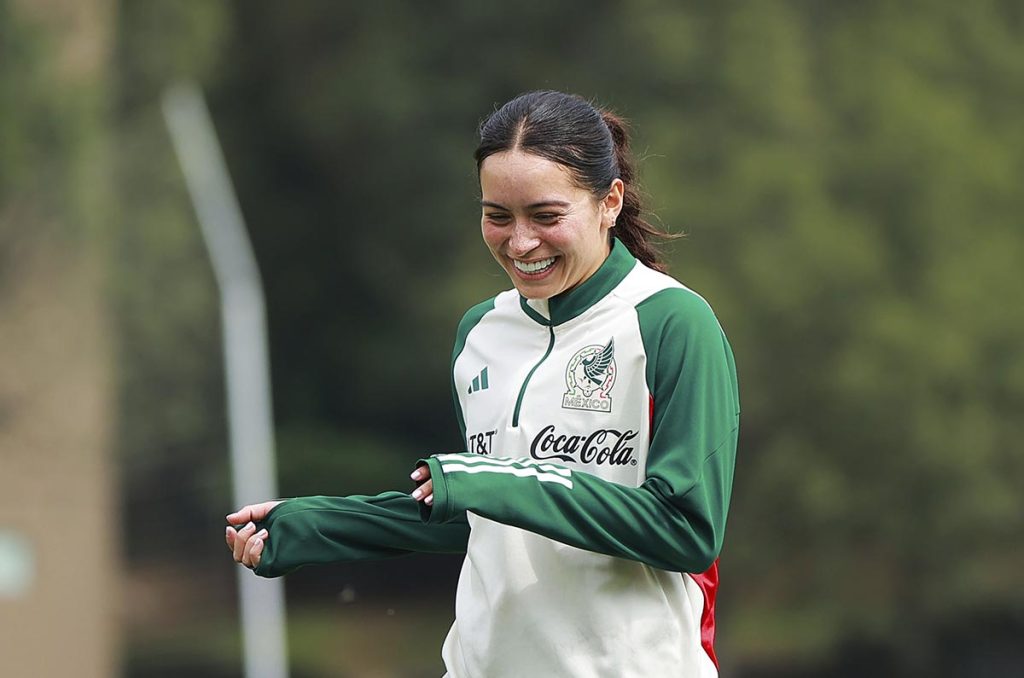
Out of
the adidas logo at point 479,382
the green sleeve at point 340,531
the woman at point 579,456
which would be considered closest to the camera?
the woman at point 579,456

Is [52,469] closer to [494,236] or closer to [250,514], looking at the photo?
[250,514]

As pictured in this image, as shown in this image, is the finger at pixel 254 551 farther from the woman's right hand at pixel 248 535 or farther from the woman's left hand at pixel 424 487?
the woman's left hand at pixel 424 487

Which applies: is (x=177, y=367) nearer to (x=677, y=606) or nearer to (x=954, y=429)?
(x=954, y=429)

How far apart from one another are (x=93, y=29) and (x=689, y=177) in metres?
7.80

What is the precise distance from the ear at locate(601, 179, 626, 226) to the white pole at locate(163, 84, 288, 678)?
565 inches

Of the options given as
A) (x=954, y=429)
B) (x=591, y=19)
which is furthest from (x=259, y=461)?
(x=591, y=19)

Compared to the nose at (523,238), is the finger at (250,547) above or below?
below

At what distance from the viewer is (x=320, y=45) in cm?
2888

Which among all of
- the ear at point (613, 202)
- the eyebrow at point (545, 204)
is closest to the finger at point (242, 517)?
the eyebrow at point (545, 204)

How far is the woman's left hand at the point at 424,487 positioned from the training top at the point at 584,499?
0.05 feet

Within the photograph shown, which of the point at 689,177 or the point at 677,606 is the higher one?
the point at 689,177

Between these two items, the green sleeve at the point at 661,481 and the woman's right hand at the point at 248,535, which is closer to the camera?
the green sleeve at the point at 661,481

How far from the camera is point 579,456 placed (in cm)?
326

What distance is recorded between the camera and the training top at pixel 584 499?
301 cm
